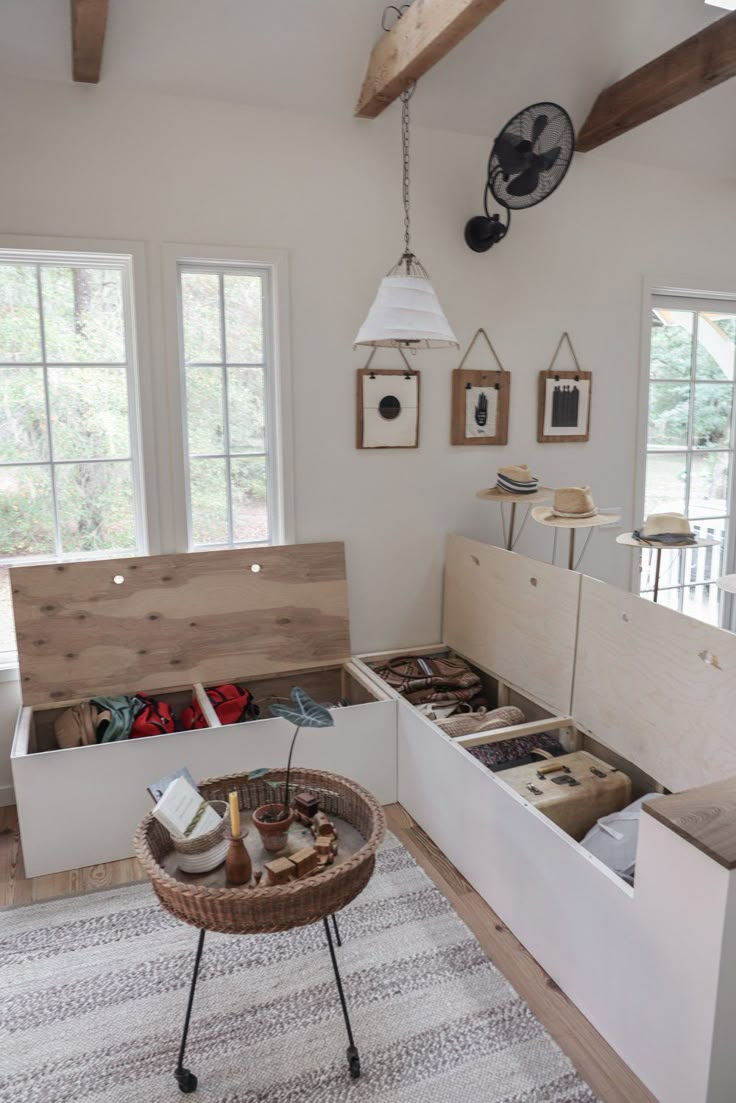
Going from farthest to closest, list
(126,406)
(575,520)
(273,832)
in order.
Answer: (126,406) → (575,520) → (273,832)

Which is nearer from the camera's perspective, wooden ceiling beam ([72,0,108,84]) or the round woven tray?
the round woven tray

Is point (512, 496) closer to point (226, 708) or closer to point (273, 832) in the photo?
point (226, 708)

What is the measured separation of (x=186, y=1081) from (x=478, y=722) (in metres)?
1.45

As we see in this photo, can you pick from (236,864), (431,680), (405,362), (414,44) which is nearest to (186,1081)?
(236,864)

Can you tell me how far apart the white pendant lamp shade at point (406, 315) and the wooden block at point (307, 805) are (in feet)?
4.25

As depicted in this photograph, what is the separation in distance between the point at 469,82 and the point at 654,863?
2873 millimetres

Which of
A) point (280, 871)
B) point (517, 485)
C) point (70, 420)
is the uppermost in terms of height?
point (70, 420)

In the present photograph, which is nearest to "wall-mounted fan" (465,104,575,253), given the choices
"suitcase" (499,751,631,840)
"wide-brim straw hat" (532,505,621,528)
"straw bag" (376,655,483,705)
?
"wide-brim straw hat" (532,505,621,528)

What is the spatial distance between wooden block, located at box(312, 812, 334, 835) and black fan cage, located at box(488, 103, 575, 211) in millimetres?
2275

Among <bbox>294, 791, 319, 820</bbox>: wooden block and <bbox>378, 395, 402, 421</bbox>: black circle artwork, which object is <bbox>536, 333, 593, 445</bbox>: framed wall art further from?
<bbox>294, 791, 319, 820</bbox>: wooden block

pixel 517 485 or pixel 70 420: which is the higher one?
pixel 70 420

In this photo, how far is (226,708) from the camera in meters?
2.85

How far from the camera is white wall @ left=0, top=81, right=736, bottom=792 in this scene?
268 cm

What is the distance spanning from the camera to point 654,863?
1.61m
